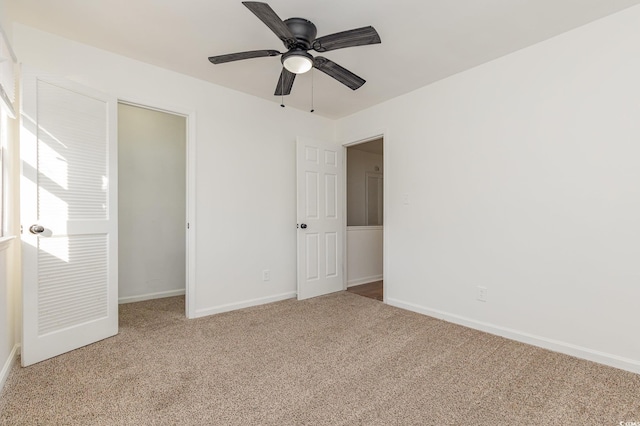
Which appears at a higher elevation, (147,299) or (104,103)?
(104,103)

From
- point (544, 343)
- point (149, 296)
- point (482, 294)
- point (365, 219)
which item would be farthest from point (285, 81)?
point (365, 219)

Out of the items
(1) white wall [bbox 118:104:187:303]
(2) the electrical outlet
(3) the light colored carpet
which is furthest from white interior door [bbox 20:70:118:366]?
(2) the electrical outlet

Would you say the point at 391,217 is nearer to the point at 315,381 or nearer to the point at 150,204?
the point at 315,381

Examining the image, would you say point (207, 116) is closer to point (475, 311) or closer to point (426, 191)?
point (426, 191)

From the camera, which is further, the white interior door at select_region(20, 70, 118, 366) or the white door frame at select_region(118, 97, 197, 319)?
the white door frame at select_region(118, 97, 197, 319)

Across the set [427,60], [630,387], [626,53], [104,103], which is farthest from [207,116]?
[630,387]

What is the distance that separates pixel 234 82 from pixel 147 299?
9.41 feet

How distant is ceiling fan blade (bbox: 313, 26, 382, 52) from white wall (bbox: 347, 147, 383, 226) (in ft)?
12.0

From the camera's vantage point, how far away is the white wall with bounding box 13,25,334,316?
285cm

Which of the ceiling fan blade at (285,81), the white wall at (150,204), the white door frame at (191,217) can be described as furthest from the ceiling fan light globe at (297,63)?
the white wall at (150,204)

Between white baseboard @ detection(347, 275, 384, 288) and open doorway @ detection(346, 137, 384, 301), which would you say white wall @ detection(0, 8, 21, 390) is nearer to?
open doorway @ detection(346, 137, 384, 301)

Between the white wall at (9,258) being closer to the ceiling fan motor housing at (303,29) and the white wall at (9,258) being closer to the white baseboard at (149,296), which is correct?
the white baseboard at (149,296)

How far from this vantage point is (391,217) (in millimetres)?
3744

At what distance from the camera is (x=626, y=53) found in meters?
2.15
